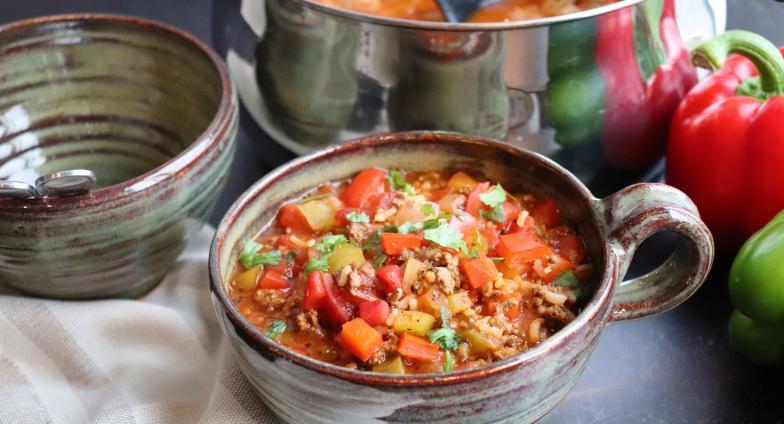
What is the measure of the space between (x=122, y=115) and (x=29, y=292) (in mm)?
533

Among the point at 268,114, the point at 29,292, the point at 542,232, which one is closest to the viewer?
the point at 542,232

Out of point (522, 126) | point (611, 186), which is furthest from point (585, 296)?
point (611, 186)

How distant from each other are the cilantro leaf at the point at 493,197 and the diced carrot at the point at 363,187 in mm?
202

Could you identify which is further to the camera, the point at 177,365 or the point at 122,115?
the point at 122,115

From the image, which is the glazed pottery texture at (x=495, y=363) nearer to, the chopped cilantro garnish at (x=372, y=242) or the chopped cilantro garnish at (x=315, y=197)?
the chopped cilantro garnish at (x=315, y=197)

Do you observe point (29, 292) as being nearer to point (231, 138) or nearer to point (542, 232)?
point (231, 138)

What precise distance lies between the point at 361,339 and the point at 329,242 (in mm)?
268

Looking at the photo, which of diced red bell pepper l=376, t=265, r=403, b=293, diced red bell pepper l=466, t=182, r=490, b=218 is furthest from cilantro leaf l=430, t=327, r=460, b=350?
diced red bell pepper l=466, t=182, r=490, b=218

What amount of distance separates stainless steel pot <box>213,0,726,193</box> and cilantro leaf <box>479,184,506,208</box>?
243 millimetres

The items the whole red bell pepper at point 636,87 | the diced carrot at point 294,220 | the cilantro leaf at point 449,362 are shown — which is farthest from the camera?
the whole red bell pepper at point 636,87

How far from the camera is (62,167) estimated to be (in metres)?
2.24

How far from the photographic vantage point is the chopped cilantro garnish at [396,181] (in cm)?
183

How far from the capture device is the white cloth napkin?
1.71 metres

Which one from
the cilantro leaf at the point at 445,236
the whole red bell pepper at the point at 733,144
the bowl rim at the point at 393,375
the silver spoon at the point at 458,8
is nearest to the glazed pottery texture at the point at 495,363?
the bowl rim at the point at 393,375
